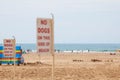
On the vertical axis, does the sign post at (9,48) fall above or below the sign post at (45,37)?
below

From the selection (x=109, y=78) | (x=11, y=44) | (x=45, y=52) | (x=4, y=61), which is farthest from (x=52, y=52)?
(x=4, y=61)

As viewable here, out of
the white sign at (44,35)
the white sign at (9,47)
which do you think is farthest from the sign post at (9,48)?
the white sign at (44,35)

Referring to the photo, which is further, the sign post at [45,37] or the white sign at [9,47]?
the white sign at [9,47]

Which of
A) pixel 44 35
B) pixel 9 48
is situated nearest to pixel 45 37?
pixel 44 35

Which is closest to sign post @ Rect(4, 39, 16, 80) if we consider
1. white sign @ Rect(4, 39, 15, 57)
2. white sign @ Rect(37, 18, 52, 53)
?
white sign @ Rect(4, 39, 15, 57)

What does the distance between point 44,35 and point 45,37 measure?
64 mm

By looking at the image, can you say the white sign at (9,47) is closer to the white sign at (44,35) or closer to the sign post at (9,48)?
the sign post at (9,48)

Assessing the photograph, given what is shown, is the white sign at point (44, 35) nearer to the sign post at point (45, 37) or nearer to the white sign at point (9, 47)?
the sign post at point (45, 37)

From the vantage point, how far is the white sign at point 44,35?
13258 millimetres

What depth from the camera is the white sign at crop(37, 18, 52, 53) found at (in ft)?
43.5

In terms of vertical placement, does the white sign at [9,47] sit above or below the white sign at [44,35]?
below

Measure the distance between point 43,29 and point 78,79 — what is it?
33.0 ft

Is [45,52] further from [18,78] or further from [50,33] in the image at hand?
[18,78]

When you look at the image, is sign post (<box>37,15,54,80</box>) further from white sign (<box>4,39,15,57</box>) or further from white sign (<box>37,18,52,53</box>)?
white sign (<box>4,39,15,57</box>)
